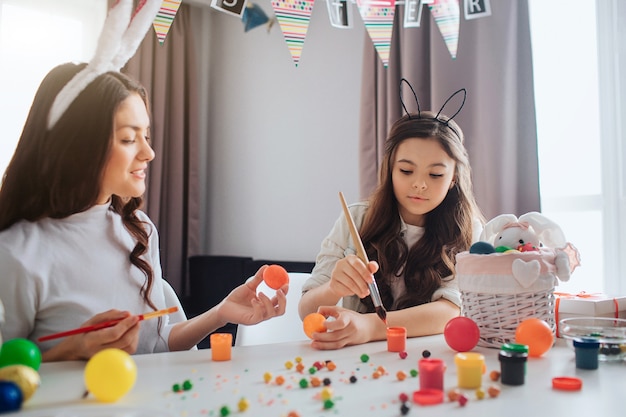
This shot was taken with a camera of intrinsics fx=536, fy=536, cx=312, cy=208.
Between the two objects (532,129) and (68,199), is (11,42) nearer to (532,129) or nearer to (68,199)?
(68,199)

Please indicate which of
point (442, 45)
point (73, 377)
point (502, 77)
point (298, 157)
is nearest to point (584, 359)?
point (73, 377)

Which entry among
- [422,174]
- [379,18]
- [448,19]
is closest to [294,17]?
[379,18]

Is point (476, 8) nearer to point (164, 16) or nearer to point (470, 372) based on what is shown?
point (164, 16)

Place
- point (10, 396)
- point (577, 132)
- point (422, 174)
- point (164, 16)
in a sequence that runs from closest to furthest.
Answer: point (10, 396) → point (422, 174) → point (164, 16) → point (577, 132)

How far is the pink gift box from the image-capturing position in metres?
1.04

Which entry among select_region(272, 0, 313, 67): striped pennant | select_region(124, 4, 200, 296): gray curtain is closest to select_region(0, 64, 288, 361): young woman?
select_region(272, 0, 313, 67): striped pennant

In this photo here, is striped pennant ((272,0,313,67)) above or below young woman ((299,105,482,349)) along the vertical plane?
above

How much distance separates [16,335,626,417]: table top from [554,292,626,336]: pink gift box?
0.16 meters

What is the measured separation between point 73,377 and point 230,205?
265cm

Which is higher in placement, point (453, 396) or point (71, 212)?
point (71, 212)

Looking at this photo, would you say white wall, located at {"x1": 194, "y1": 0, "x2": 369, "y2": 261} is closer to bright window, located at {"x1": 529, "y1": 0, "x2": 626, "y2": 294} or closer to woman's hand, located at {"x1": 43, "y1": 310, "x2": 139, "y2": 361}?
bright window, located at {"x1": 529, "y1": 0, "x2": 626, "y2": 294}

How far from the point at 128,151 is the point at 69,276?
26cm

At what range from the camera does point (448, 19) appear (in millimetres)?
1793

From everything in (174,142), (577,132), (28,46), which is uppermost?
(28,46)
